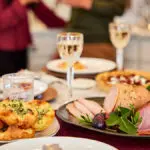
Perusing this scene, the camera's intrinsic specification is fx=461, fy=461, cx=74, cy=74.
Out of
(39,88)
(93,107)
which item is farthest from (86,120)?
(39,88)

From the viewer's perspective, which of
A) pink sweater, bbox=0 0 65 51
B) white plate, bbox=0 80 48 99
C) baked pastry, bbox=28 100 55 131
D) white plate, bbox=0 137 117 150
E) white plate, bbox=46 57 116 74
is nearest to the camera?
white plate, bbox=0 137 117 150

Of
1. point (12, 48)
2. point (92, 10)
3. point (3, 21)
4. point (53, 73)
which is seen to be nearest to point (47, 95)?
point (53, 73)

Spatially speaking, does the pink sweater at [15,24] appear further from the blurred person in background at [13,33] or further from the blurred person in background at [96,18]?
the blurred person in background at [96,18]

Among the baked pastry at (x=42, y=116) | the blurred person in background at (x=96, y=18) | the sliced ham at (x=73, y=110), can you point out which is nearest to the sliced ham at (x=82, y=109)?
the sliced ham at (x=73, y=110)

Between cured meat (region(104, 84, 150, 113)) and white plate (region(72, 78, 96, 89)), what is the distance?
18.2 inches

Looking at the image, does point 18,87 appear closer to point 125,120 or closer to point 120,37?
point 125,120

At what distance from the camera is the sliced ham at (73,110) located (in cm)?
125

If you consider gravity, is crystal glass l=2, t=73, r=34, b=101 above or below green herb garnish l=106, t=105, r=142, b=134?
above

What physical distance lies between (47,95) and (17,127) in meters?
0.47

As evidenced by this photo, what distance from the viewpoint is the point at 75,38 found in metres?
1.58

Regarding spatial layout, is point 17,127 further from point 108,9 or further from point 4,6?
point 108,9

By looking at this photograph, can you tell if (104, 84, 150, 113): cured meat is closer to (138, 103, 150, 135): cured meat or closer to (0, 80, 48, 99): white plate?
(138, 103, 150, 135): cured meat

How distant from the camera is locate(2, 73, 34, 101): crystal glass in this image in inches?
50.4

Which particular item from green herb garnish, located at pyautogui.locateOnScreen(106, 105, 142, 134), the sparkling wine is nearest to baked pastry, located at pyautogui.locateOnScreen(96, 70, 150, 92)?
the sparkling wine
